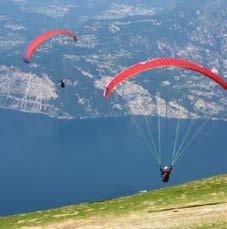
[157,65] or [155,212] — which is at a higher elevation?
[157,65]

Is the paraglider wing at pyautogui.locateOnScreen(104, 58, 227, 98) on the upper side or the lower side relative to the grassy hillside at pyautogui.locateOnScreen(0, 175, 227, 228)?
upper

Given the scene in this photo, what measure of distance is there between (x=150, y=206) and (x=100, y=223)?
6.64 m

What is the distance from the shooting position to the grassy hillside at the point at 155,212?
3859 centimetres

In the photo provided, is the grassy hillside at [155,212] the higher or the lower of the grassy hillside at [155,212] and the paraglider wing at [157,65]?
the lower

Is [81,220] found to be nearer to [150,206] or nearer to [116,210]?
[116,210]

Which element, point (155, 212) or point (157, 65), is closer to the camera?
point (157, 65)

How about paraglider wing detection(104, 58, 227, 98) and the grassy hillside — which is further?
paraglider wing detection(104, 58, 227, 98)

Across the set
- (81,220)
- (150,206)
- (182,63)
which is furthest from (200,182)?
(182,63)

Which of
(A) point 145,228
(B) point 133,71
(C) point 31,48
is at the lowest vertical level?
(A) point 145,228

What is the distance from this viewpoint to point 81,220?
147ft

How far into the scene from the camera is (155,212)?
43.3 meters

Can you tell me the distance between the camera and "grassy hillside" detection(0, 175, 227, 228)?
38.6 metres

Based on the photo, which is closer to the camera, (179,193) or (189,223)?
(189,223)

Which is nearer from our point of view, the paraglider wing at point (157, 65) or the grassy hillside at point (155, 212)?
the grassy hillside at point (155, 212)
